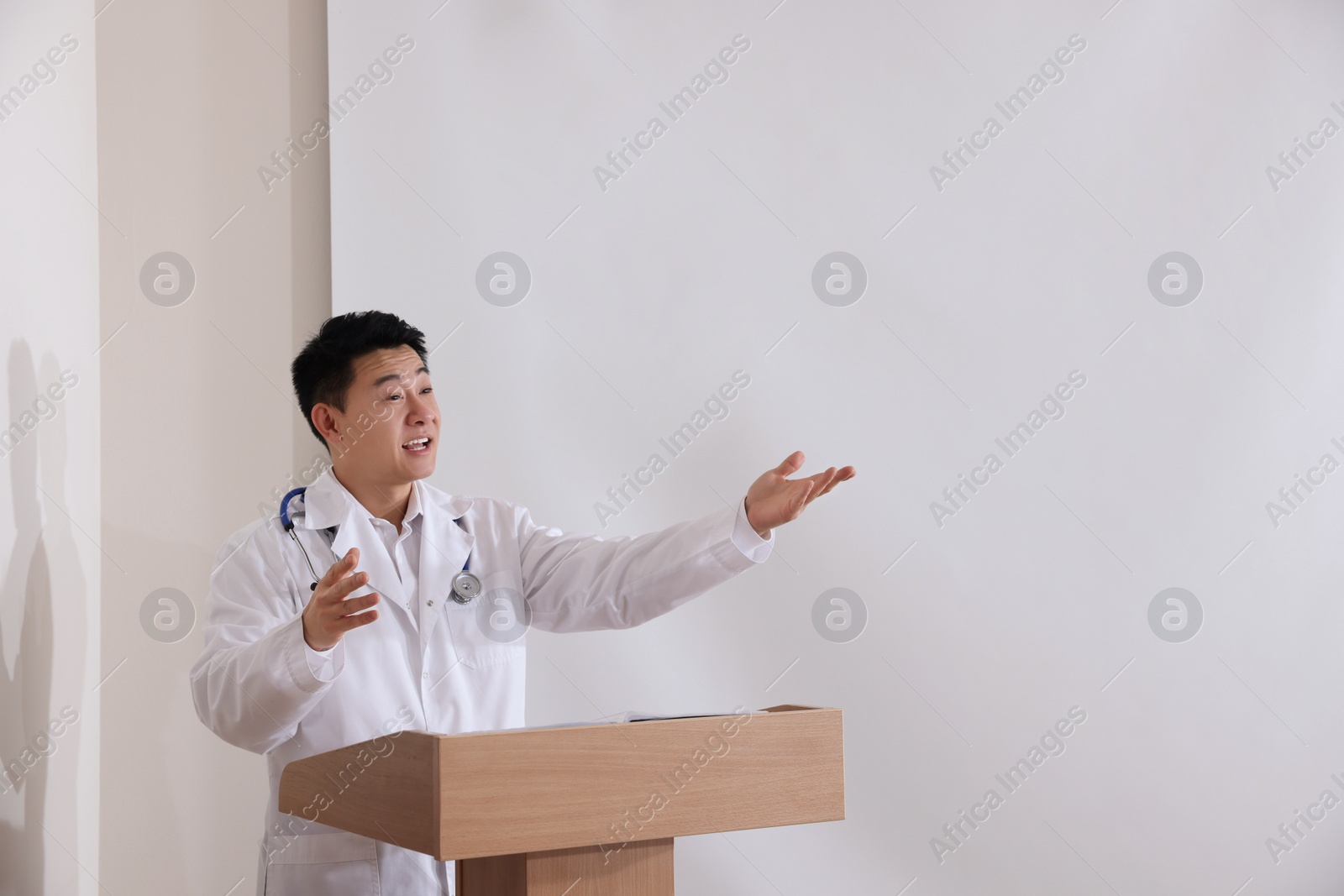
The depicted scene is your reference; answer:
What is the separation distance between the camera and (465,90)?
263cm

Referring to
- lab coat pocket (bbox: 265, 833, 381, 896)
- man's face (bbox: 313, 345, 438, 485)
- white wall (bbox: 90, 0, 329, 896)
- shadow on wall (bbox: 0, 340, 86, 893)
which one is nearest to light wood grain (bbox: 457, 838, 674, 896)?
lab coat pocket (bbox: 265, 833, 381, 896)

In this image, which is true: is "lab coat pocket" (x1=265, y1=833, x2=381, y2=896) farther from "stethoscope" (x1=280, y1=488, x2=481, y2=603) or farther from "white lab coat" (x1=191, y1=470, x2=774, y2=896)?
"stethoscope" (x1=280, y1=488, x2=481, y2=603)

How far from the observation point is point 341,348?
199cm

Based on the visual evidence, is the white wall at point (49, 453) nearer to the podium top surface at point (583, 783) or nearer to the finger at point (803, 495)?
the podium top surface at point (583, 783)

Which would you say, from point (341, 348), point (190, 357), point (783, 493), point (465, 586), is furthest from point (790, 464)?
point (190, 357)

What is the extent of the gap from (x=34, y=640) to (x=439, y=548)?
93 cm

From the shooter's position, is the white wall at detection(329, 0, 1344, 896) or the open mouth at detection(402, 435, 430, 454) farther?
the white wall at detection(329, 0, 1344, 896)

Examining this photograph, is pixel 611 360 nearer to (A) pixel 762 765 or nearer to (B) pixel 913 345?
(B) pixel 913 345

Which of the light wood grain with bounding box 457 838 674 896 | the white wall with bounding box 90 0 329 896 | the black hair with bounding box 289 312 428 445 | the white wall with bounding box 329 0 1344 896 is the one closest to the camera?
the light wood grain with bounding box 457 838 674 896

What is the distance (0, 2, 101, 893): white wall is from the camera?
6.91 feet

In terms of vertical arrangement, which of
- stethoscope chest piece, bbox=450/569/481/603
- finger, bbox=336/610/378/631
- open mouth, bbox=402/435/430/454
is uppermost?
open mouth, bbox=402/435/430/454

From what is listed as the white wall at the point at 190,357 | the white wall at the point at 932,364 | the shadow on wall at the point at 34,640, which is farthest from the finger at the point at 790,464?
the shadow on wall at the point at 34,640

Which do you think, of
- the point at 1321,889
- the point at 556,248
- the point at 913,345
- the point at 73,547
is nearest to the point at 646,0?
the point at 556,248

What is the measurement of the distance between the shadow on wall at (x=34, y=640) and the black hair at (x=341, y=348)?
608 millimetres
